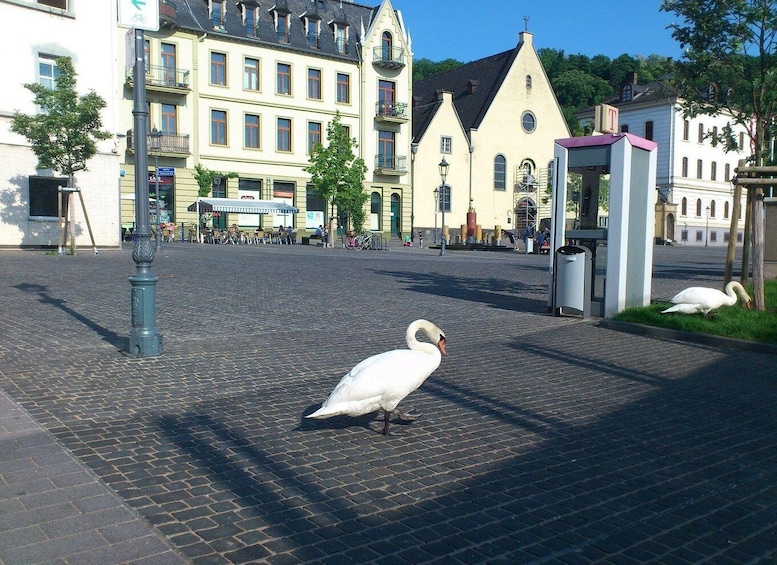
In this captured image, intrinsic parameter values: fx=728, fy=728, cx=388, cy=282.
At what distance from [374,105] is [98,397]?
49.6 meters

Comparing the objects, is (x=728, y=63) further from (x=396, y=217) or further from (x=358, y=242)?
(x=396, y=217)

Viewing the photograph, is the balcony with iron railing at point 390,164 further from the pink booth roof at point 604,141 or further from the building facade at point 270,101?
the pink booth roof at point 604,141

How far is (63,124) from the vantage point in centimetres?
2347

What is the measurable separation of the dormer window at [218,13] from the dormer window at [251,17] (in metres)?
1.41

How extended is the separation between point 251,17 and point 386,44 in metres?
10.2

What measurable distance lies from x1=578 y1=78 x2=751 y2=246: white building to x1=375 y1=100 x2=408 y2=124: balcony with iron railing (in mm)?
24550

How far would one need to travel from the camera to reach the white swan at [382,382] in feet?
15.9

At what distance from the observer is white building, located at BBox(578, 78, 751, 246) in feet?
222

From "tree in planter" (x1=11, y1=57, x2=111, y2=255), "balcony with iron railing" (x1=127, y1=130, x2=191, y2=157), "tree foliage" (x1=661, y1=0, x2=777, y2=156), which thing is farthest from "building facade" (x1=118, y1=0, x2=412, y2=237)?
"tree foliage" (x1=661, y1=0, x2=777, y2=156)

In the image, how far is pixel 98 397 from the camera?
622 centimetres

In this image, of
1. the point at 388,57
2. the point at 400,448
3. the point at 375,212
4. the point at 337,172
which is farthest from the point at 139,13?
the point at 375,212

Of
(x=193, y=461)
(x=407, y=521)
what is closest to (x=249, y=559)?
(x=407, y=521)

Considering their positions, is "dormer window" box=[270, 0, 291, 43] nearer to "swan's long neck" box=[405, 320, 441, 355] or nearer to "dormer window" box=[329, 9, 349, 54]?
"dormer window" box=[329, 9, 349, 54]

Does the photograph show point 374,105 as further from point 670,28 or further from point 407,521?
point 407,521
